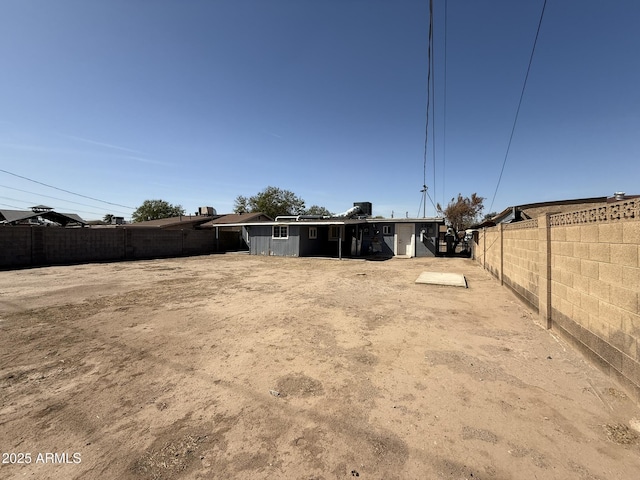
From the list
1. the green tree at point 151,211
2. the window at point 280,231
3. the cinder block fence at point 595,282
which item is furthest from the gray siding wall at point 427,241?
the green tree at point 151,211

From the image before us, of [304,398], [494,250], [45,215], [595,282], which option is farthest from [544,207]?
[45,215]

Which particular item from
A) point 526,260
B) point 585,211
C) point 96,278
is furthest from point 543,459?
point 96,278

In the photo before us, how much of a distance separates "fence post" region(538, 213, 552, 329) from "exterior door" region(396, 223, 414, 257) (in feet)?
44.0

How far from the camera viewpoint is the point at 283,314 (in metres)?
5.46

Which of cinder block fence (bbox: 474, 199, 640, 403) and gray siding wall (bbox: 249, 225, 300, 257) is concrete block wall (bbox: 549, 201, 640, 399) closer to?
cinder block fence (bbox: 474, 199, 640, 403)

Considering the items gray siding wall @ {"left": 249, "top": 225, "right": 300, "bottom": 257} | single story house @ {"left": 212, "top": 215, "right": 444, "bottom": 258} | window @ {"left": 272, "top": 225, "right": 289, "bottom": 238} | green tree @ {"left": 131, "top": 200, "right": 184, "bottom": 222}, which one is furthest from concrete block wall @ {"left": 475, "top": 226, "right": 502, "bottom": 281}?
green tree @ {"left": 131, "top": 200, "right": 184, "bottom": 222}

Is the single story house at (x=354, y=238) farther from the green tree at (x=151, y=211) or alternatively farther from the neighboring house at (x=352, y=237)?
the green tree at (x=151, y=211)

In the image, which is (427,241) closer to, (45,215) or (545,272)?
(545,272)

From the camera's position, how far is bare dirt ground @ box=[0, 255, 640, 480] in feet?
6.38

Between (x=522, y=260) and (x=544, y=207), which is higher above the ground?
(x=544, y=207)

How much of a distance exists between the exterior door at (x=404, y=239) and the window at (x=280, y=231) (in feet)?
25.5

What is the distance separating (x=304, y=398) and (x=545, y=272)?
4.69 metres

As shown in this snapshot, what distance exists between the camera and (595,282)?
129 inches

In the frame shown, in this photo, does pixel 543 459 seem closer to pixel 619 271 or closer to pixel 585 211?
pixel 619 271
